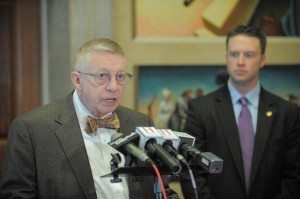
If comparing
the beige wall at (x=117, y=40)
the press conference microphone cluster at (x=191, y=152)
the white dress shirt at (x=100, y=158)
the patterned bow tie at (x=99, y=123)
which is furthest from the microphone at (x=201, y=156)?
the beige wall at (x=117, y=40)

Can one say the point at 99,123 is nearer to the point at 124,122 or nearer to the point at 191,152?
the point at 124,122

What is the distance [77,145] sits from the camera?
6.50 ft

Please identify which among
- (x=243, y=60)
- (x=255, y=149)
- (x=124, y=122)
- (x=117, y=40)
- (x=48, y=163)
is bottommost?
(x=255, y=149)

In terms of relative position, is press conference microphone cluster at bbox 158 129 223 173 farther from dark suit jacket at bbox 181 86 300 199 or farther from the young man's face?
the young man's face

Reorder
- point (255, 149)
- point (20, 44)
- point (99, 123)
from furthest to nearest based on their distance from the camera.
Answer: point (20, 44), point (255, 149), point (99, 123)

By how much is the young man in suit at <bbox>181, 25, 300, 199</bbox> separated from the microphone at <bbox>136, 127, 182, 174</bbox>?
4.01 feet

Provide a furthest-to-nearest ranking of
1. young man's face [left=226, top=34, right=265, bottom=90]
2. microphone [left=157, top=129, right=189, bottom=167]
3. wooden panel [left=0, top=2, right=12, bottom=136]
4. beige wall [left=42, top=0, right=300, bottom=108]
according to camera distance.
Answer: wooden panel [left=0, top=2, right=12, bottom=136] → beige wall [left=42, top=0, right=300, bottom=108] → young man's face [left=226, top=34, right=265, bottom=90] → microphone [left=157, top=129, right=189, bottom=167]

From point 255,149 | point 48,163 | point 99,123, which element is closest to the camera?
point 48,163

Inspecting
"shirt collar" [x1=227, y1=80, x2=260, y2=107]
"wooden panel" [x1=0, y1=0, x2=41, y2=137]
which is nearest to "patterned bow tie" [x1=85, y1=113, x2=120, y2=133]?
"shirt collar" [x1=227, y1=80, x2=260, y2=107]

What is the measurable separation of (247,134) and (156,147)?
4.68ft

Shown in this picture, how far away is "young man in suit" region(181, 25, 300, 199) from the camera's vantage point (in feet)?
8.66

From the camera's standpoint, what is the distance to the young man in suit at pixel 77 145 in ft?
6.29

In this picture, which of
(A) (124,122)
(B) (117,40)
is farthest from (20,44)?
(A) (124,122)

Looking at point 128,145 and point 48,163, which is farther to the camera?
point 48,163
